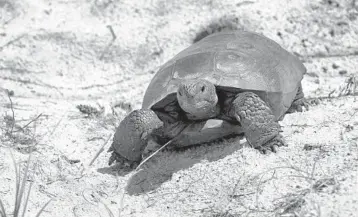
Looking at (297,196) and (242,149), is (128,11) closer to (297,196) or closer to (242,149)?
(242,149)

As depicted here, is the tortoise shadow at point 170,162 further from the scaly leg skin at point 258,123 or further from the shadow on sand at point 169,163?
the scaly leg skin at point 258,123

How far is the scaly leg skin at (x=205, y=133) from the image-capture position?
14.8ft

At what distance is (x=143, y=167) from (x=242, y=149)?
0.80 metres

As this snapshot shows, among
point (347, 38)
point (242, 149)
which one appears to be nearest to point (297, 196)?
point (242, 149)

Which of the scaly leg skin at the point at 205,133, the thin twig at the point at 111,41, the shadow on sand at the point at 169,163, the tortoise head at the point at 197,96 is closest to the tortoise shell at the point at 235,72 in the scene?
the tortoise head at the point at 197,96

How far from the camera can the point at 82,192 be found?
159 inches

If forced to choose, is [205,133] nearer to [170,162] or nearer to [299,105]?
[170,162]

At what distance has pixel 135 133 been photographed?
4.42m

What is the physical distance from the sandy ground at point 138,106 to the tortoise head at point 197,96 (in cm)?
36

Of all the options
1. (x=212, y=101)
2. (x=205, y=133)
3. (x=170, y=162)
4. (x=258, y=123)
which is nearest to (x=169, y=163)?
(x=170, y=162)

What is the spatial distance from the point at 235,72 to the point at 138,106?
1.81 metres

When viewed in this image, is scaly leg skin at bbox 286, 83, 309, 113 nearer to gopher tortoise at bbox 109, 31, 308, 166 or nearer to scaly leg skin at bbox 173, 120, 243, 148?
gopher tortoise at bbox 109, 31, 308, 166

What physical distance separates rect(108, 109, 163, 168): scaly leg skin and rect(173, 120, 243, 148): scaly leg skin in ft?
0.71

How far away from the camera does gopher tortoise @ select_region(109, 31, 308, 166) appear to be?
A: 429 centimetres
